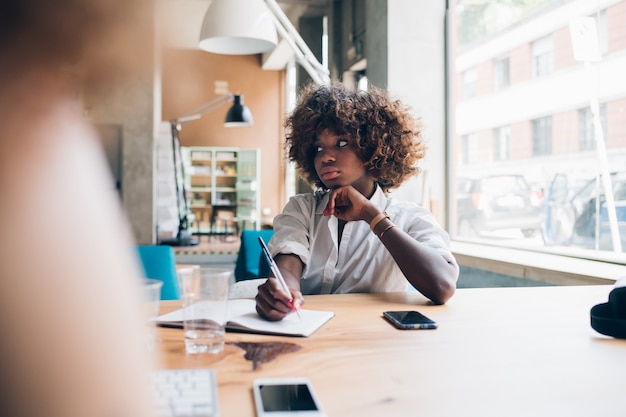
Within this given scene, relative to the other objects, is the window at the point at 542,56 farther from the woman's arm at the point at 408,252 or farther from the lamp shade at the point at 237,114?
the lamp shade at the point at 237,114

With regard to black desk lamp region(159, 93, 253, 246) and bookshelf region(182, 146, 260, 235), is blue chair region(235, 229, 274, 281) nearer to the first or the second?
black desk lamp region(159, 93, 253, 246)

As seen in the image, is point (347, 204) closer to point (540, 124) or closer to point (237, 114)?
point (540, 124)

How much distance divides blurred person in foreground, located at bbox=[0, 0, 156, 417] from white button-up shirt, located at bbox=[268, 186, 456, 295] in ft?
4.56

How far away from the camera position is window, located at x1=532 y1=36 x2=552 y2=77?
3.15 metres

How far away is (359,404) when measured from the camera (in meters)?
0.70

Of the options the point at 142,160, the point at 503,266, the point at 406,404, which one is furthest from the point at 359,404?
the point at 142,160

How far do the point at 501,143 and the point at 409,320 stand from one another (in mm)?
2795

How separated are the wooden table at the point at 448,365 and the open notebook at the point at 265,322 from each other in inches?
0.9

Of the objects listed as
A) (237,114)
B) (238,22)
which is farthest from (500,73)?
(237,114)

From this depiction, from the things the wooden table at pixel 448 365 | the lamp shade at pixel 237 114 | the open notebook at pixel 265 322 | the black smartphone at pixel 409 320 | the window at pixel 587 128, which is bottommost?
the wooden table at pixel 448 365

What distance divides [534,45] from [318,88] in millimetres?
1942

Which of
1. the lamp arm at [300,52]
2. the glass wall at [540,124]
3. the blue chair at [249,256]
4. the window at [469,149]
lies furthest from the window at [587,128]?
the blue chair at [249,256]

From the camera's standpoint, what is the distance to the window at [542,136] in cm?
317

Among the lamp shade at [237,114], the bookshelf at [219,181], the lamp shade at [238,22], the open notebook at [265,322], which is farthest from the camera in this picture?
the bookshelf at [219,181]
